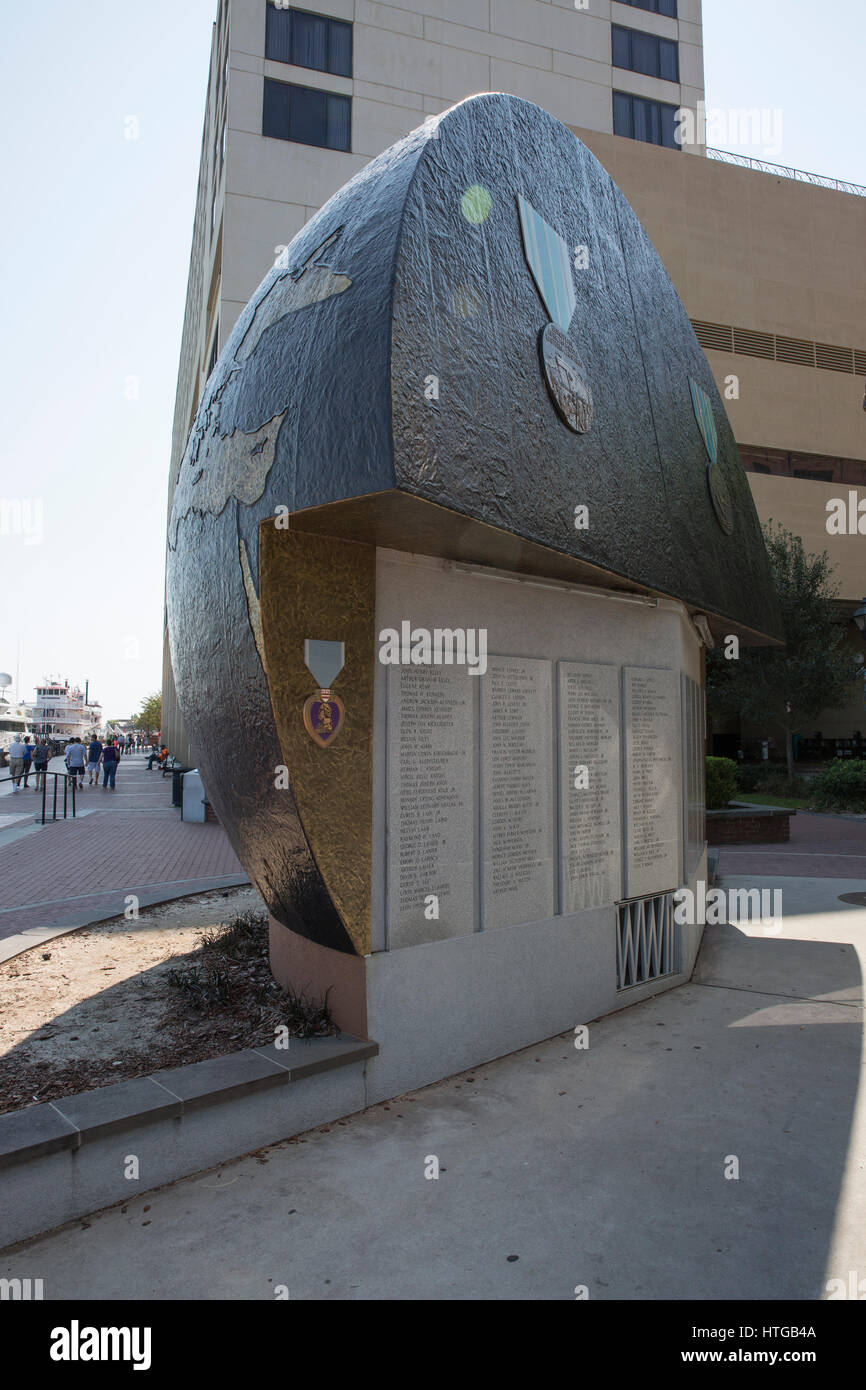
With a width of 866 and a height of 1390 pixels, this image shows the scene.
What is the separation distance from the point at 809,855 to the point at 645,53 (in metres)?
26.2

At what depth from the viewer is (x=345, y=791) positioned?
168 inches

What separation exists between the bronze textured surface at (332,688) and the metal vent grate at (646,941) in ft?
7.96

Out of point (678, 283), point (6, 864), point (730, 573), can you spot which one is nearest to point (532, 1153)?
point (730, 573)

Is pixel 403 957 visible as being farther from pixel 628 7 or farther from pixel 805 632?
pixel 628 7

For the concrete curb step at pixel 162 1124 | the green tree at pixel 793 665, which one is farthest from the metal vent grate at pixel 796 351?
the concrete curb step at pixel 162 1124

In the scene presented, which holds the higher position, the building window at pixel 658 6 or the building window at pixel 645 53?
the building window at pixel 658 6

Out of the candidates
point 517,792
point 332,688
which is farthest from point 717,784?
point 332,688

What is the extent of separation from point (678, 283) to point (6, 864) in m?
27.7

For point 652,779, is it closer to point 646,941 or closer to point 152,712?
point 646,941

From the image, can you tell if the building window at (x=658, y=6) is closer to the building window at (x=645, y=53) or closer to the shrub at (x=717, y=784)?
the building window at (x=645, y=53)

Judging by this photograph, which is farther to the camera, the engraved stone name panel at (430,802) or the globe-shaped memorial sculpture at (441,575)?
the engraved stone name panel at (430,802)

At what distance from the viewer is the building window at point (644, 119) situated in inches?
1059

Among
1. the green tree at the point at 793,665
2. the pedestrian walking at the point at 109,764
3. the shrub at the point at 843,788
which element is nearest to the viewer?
the shrub at the point at 843,788

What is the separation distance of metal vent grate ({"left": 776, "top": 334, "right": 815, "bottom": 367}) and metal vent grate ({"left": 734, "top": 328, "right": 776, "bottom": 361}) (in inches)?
13.7
